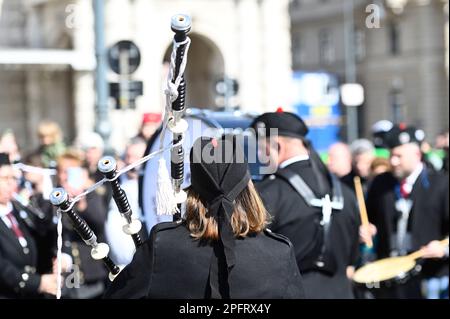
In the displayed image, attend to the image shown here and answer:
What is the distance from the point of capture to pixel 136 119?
27156 millimetres

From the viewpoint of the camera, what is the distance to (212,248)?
13.4 ft

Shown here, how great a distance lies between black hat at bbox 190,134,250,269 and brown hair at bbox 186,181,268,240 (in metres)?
0.02

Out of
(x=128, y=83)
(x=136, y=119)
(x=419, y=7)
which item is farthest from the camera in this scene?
(x=419, y=7)

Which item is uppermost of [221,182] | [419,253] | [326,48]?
[326,48]

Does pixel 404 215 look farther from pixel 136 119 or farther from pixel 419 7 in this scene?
pixel 419 7

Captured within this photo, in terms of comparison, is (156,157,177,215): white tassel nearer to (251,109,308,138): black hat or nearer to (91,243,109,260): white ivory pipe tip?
(91,243,109,260): white ivory pipe tip

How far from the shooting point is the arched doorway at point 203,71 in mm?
31625

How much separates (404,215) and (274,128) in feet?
8.42

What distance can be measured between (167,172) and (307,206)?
187cm

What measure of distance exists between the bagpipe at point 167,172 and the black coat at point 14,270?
2269 mm

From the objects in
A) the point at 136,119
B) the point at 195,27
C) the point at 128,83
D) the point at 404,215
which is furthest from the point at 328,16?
the point at 404,215

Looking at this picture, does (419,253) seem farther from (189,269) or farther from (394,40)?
(394,40)

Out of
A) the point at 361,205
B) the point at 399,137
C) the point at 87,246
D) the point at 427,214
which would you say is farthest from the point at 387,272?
the point at 87,246

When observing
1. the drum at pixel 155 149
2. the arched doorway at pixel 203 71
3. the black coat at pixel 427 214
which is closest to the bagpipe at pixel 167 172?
the drum at pixel 155 149
